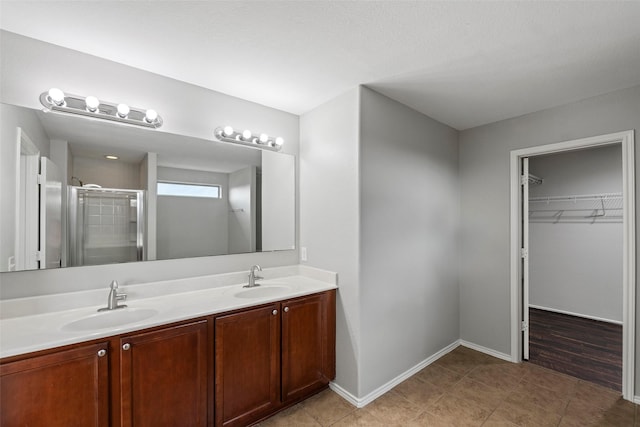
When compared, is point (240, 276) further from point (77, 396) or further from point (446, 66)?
point (446, 66)

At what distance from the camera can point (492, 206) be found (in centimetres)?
302

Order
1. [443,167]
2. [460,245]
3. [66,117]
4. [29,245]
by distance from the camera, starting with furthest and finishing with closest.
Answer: [460,245]
[443,167]
[66,117]
[29,245]

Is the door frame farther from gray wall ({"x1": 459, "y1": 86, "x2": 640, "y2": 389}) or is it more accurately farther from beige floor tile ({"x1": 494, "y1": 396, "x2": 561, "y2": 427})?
beige floor tile ({"x1": 494, "y1": 396, "x2": 561, "y2": 427})

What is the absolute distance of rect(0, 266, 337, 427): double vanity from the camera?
1.28m

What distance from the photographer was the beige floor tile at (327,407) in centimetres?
203

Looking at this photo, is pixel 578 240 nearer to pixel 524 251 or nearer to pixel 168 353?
pixel 524 251

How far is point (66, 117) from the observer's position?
175 centimetres

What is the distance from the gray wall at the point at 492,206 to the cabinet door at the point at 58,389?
3.26 meters

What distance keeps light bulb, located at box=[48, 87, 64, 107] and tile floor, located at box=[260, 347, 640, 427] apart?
7.86 ft

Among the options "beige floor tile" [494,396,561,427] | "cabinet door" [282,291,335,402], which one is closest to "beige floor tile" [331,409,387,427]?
"cabinet door" [282,291,335,402]

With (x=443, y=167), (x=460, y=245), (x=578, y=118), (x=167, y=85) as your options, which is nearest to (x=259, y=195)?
(x=167, y=85)

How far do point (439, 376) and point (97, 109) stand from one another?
3365mm

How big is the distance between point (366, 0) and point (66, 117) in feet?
6.12

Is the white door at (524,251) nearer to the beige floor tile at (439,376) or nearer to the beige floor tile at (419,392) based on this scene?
the beige floor tile at (439,376)
